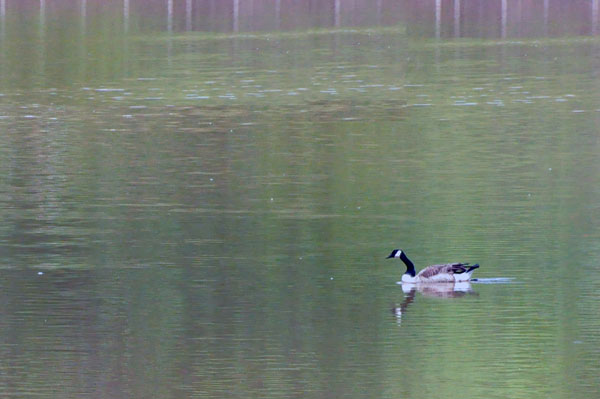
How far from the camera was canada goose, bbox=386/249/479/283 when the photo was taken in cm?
1323

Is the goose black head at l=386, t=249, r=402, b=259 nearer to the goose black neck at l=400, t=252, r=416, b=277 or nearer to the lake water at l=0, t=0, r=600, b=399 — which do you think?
the goose black neck at l=400, t=252, r=416, b=277

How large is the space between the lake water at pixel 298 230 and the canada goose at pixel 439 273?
128mm

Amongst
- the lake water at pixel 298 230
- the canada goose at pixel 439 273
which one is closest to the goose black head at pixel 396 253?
the canada goose at pixel 439 273

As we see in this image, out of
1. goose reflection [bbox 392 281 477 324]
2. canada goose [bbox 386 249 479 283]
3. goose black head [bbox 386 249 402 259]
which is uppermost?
goose black head [bbox 386 249 402 259]

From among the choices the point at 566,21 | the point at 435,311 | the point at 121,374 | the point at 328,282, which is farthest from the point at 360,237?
the point at 566,21

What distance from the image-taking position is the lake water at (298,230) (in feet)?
34.8

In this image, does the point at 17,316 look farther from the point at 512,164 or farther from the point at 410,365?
the point at 512,164

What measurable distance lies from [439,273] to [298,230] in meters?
2.77

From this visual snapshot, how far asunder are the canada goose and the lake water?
128mm

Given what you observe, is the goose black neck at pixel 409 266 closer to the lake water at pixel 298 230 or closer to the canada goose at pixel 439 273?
the canada goose at pixel 439 273

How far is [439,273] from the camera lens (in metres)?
13.3

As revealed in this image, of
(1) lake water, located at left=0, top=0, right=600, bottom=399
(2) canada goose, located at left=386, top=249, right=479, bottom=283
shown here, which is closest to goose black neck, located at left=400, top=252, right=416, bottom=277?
(2) canada goose, located at left=386, top=249, right=479, bottom=283

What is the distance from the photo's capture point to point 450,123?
24.8 m

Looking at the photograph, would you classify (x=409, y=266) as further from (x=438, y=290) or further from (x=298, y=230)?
(x=298, y=230)
